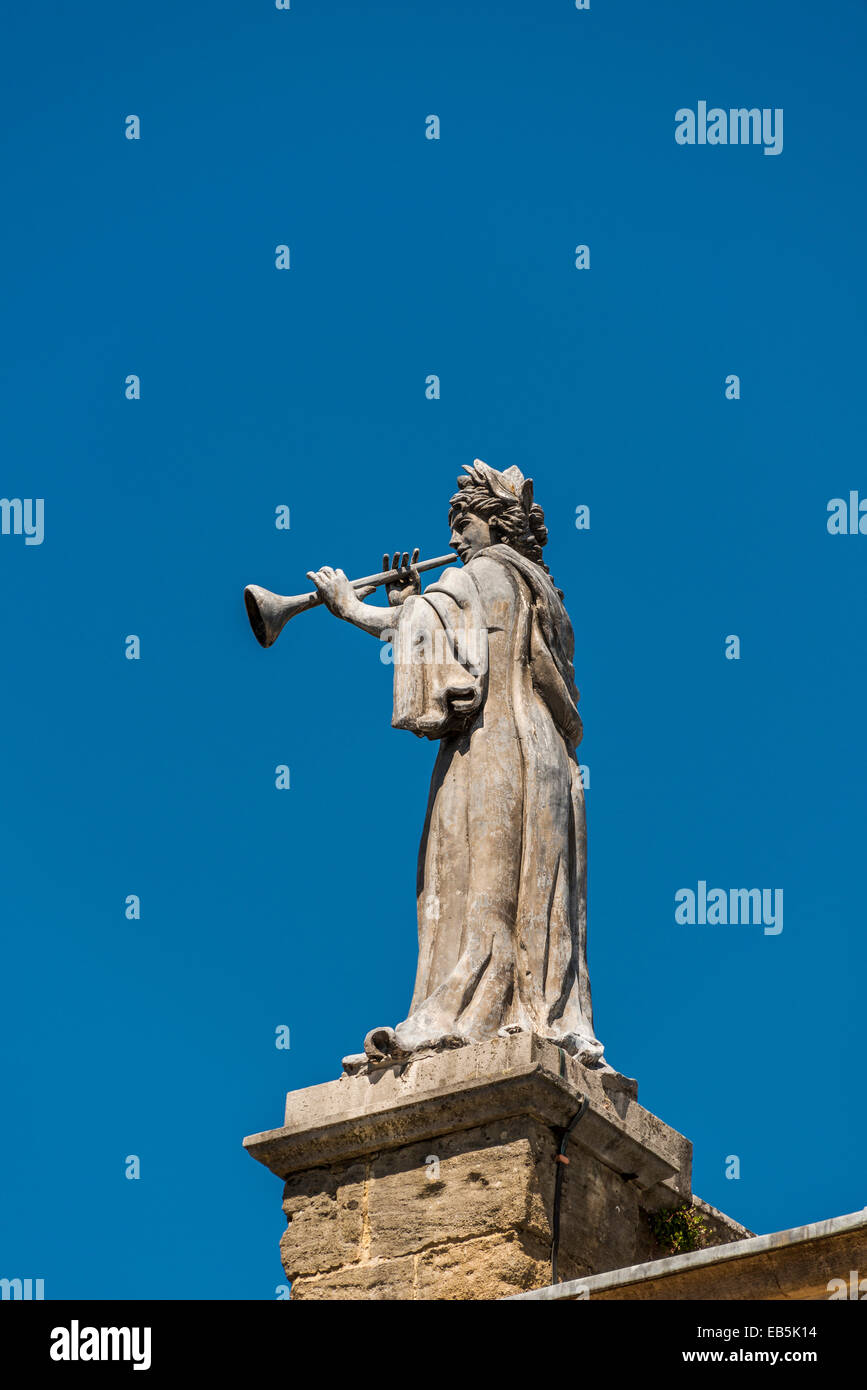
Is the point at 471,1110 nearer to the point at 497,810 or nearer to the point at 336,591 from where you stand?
the point at 497,810

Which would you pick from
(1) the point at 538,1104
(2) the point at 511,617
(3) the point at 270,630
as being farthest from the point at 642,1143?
(3) the point at 270,630

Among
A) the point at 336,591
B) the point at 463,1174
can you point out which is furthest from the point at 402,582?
the point at 463,1174

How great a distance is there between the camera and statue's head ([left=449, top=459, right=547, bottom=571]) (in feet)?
35.4

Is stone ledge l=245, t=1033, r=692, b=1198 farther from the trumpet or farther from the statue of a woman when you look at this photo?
the trumpet

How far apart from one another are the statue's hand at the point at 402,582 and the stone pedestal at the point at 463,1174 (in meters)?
2.53

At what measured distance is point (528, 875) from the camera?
9.73m

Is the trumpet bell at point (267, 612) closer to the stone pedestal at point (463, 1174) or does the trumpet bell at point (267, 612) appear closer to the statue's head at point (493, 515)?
the statue's head at point (493, 515)

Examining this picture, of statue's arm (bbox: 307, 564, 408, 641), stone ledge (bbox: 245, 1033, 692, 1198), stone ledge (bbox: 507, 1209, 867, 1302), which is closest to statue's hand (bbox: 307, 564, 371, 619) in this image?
statue's arm (bbox: 307, 564, 408, 641)

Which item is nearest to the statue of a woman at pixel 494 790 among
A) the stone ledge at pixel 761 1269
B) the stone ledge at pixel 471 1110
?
the stone ledge at pixel 471 1110

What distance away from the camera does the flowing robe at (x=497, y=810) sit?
30.9ft

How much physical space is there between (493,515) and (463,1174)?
11.2 feet

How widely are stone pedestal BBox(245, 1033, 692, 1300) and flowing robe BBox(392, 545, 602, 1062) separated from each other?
281 millimetres

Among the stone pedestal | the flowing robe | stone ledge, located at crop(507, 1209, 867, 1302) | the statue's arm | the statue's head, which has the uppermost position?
the statue's head
